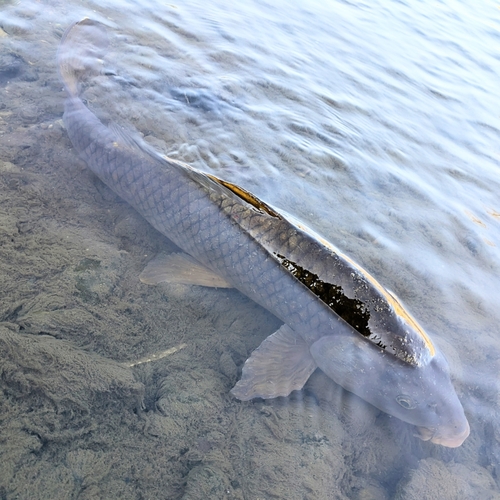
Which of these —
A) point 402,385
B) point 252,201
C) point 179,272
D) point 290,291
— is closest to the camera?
point 402,385

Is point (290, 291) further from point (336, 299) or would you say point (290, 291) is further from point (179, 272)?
point (179, 272)

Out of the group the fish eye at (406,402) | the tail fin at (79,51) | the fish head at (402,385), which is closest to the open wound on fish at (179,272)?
the fish head at (402,385)

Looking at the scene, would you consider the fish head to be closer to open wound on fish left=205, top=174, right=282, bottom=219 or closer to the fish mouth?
the fish mouth

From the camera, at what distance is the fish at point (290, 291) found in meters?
3.91

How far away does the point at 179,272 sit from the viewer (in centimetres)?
469

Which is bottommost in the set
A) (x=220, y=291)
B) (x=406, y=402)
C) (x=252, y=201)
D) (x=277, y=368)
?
(x=220, y=291)

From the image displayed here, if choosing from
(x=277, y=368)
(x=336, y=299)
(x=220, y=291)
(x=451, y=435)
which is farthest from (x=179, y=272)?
(x=451, y=435)

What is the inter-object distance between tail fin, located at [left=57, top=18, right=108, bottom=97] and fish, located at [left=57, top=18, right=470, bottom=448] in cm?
168

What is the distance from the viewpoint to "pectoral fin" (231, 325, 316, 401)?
3.93m

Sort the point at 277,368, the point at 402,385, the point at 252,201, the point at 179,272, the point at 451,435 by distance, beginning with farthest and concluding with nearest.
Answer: the point at 179,272, the point at 252,201, the point at 277,368, the point at 402,385, the point at 451,435

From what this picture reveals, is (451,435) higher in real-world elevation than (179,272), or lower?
higher

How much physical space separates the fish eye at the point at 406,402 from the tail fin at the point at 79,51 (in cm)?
517

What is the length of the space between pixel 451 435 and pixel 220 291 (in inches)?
97.7

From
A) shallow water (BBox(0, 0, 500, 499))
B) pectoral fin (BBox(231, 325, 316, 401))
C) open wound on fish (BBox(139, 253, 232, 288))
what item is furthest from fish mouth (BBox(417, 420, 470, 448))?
open wound on fish (BBox(139, 253, 232, 288))
